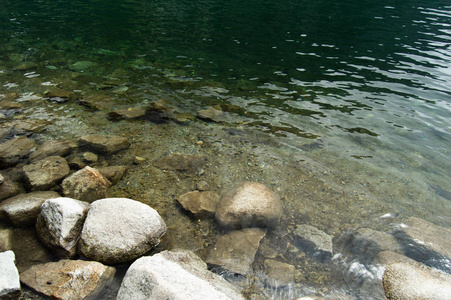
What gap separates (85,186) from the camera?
4.90m

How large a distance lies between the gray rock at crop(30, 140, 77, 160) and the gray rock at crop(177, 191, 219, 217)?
298 centimetres

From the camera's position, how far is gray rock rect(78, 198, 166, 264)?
12.9 ft

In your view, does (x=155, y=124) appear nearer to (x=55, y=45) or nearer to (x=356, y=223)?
(x=356, y=223)

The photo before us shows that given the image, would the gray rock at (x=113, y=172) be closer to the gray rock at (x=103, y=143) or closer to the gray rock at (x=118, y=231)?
the gray rock at (x=103, y=143)

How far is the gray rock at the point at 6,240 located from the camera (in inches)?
160

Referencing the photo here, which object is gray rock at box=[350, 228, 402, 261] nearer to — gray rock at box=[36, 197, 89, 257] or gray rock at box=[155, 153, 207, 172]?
gray rock at box=[155, 153, 207, 172]

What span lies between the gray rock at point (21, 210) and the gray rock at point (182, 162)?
230 centimetres

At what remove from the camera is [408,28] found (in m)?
21.1

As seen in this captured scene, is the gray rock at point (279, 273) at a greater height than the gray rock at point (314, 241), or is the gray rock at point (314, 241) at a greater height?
the gray rock at point (279, 273)

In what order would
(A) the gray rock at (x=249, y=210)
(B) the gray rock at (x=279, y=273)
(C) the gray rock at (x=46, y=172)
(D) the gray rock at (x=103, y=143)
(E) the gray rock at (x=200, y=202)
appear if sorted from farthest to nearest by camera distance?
(D) the gray rock at (x=103, y=143) → (C) the gray rock at (x=46, y=172) → (E) the gray rock at (x=200, y=202) → (A) the gray rock at (x=249, y=210) → (B) the gray rock at (x=279, y=273)

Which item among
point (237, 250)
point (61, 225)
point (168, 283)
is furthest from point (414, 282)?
point (61, 225)

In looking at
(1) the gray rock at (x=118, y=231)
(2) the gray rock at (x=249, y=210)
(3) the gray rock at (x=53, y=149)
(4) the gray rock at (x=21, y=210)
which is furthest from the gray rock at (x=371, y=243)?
(3) the gray rock at (x=53, y=149)

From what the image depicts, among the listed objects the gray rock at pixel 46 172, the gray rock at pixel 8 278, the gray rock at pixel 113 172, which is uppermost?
the gray rock at pixel 8 278

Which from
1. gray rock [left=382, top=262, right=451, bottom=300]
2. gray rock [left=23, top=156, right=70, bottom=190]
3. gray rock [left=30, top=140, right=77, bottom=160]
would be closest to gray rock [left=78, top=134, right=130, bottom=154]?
gray rock [left=30, top=140, right=77, bottom=160]
